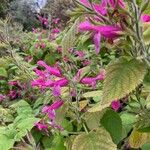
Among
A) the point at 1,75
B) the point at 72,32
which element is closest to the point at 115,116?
the point at 72,32

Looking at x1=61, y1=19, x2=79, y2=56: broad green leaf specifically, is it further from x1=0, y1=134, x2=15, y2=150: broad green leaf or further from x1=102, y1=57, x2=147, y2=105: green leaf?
x1=0, y1=134, x2=15, y2=150: broad green leaf

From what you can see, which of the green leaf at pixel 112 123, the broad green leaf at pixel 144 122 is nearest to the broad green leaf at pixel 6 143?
the green leaf at pixel 112 123

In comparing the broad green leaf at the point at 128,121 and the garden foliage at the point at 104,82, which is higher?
the garden foliage at the point at 104,82

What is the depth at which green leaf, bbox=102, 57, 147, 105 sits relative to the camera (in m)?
1.15

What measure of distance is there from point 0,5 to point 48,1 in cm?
155

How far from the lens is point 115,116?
1568 mm

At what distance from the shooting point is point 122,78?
1.18 metres

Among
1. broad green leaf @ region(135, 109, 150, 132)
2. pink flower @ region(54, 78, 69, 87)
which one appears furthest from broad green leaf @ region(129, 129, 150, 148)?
pink flower @ region(54, 78, 69, 87)

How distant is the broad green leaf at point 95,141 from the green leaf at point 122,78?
1.05 feet

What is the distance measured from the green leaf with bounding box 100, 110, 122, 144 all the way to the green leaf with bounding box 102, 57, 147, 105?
1.28 feet

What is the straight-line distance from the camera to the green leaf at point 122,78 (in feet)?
3.76

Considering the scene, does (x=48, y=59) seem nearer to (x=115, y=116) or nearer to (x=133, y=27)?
(x=115, y=116)

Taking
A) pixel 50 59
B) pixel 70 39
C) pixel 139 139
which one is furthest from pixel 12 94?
pixel 70 39

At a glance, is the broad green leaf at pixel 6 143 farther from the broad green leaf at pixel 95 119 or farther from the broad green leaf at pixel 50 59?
the broad green leaf at pixel 50 59
